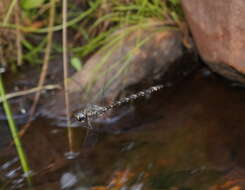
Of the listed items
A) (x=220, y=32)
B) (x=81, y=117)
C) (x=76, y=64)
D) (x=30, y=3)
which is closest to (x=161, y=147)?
(x=81, y=117)

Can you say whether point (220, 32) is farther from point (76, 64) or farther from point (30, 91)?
point (30, 91)

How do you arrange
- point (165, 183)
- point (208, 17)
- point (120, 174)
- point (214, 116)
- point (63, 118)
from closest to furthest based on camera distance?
point (165, 183) → point (120, 174) → point (208, 17) → point (214, 116) → point (63, 118)

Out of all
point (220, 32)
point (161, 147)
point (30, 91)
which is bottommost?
point (161, 147)

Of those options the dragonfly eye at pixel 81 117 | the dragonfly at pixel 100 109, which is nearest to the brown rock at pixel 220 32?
the dragonfly at pixel 100 109

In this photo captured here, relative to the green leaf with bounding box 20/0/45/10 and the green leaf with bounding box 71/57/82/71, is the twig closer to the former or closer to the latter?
the green leaf with bounding box 71/57/82/71

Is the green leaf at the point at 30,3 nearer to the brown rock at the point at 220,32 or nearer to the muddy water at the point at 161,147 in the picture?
the muddy water at the point at 161,147

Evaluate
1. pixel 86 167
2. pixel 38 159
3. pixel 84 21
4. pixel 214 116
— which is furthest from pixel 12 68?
pixel 214 116

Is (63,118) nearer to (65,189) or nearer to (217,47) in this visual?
(65,189)

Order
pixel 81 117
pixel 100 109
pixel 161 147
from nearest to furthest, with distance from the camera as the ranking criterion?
1. pixel 161 147
2. pixel 81 117
3. pixel 100 109
